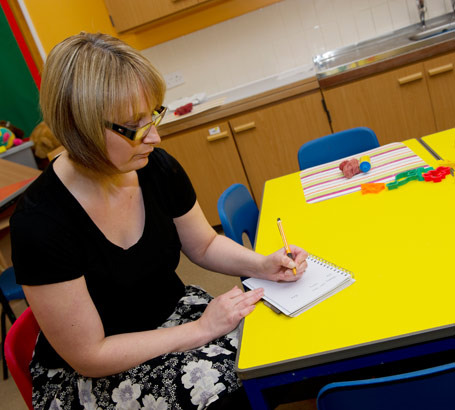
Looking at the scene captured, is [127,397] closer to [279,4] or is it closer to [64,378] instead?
[64,378]

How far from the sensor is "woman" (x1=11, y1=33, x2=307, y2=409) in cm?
99

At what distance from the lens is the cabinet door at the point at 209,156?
3115mm

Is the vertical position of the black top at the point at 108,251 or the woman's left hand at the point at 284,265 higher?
the black top at the point at 108,251

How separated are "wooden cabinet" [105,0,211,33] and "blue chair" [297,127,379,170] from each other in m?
1.67

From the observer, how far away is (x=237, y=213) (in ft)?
5.37

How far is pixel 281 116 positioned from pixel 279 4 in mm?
891

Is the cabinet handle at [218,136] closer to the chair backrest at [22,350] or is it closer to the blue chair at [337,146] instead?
the blue chair at [337,146]

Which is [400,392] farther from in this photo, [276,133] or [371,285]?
[276,133]

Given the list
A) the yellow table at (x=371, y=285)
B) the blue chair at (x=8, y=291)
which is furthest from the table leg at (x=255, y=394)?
the blue chair at (x=8, y=291)

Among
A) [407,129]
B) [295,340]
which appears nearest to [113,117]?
[295,340]

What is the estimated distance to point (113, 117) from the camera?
39.4 inches

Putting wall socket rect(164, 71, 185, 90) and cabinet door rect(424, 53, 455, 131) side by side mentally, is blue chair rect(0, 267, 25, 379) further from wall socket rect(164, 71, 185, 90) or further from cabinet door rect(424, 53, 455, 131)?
cabinet door rect(424, 53, 455, 131)

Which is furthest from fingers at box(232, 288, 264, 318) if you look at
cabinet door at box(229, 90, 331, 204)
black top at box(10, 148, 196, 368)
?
cabinet door at box(229, 90, 331, 204)

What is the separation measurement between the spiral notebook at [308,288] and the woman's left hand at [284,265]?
1 cm
